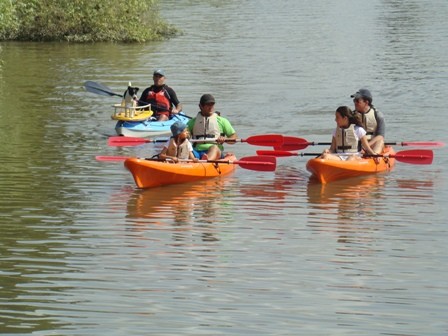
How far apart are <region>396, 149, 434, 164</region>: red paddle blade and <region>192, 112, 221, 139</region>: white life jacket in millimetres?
2862

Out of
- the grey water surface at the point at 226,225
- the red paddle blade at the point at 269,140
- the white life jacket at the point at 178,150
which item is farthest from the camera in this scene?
the red paddle blade at the point at 269,140

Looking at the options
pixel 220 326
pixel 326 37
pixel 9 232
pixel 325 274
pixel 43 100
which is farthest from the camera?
pixel 326 37

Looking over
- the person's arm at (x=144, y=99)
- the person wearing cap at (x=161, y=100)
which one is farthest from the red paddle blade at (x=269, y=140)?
the person's arm at (x=144, y=99)

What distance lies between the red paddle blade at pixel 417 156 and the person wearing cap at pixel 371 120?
14.7 inches

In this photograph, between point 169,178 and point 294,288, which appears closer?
point 294,288

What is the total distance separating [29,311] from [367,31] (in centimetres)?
3237

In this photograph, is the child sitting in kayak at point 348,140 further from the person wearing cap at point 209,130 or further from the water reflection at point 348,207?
the person wearing cap at point 209,130

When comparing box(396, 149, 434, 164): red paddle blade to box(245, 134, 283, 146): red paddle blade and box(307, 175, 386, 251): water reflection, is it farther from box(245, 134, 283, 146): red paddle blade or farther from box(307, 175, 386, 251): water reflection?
box(245, 134, 283, 146): red paddle blade

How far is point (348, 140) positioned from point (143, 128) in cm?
515

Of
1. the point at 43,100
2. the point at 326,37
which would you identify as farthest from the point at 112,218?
the point at 326,37

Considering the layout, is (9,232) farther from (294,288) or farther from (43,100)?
(43,100)

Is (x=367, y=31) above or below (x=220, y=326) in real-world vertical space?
above

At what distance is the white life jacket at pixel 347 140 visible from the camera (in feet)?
59.1

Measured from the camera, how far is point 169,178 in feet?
57.2
